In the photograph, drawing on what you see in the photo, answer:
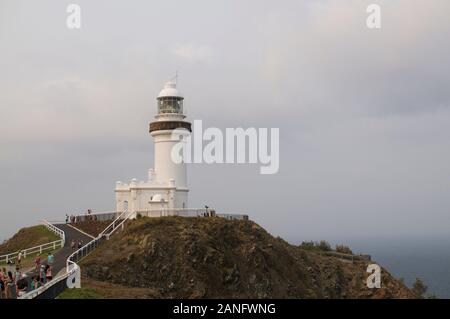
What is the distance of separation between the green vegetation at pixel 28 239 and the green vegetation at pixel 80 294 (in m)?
17.8

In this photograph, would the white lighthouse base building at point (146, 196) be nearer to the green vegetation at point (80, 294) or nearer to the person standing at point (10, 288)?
the green vegetation at point (80, 294)

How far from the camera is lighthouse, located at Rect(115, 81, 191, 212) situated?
53312 millimetres

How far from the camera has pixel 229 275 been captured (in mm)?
44250

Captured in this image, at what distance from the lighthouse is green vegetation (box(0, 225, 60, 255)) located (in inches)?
285

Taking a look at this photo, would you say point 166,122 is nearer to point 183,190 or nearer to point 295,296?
point 183,190

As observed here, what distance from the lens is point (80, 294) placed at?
2738 cm

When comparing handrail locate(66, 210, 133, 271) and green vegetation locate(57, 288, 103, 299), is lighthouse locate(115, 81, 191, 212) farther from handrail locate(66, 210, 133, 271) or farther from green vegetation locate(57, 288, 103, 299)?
green vegetation locate(57, 288, 103, 299)

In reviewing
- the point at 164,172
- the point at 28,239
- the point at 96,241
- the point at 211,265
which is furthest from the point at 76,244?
the point at 164,172

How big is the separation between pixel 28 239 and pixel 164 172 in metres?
13.1

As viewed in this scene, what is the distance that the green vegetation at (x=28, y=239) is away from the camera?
46.4 metres
